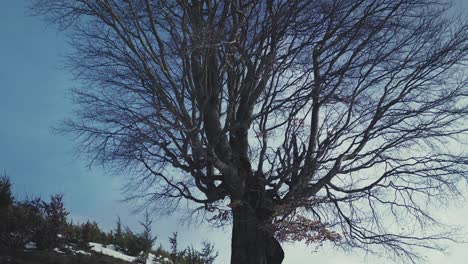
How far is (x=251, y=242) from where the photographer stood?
9180 millimetres

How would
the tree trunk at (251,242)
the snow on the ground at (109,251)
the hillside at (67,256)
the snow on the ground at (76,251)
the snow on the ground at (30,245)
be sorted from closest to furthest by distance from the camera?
the hillside at (67,256)
the snow on the ground at (30,245)
the tree trunk at (251,242)
the snow on the ground at (76,251)
the snow on the ground at (109,251)

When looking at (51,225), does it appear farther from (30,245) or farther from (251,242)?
(251,242)

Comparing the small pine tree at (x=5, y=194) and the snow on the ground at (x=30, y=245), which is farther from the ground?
the small pine tree at (x=5, y=194)

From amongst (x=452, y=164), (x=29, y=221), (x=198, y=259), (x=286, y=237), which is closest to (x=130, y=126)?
(x=29, y=221)

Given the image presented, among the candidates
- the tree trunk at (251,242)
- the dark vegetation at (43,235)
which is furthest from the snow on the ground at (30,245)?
the tree trunk at (251,242)

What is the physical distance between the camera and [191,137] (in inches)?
340

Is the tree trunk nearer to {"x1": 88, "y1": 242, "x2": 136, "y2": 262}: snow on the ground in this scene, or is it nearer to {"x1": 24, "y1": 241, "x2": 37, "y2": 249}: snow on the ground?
{"x1": 88, "y1": 242, "x2": 136, "y2": 262}: snow on the ground

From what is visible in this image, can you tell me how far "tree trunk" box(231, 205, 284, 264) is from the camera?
912 centimetres

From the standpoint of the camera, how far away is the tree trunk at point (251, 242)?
29.9ft

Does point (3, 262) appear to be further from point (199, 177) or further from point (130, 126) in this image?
point (199, 177)

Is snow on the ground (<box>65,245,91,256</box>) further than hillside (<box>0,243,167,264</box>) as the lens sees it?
Yes

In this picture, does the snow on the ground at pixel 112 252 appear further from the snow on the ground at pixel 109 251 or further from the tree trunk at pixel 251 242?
the tree trunk at pixel 251 242

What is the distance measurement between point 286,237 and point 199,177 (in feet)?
6.50

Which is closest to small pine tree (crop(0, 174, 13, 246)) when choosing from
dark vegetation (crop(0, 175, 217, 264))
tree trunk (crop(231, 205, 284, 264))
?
dark vegetation (crop(0, 175, 217, 264))
